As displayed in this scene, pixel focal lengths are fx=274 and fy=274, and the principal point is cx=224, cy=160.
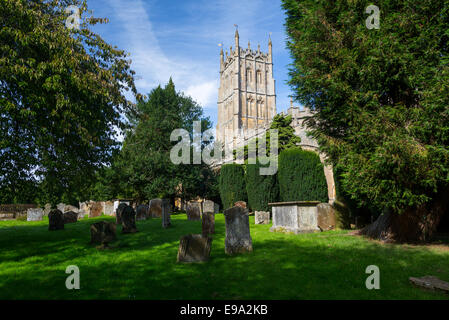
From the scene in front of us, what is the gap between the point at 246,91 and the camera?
209ft

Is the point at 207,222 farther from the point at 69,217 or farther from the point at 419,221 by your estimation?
the point at 69,217

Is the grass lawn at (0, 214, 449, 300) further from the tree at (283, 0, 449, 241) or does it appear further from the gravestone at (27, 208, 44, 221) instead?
the gravestone at (27, 208, 44, 221)

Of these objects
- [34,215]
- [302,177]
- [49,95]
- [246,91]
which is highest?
[246,91]

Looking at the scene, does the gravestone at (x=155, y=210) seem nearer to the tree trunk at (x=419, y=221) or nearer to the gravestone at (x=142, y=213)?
the gravestone at (x=142, y=213)

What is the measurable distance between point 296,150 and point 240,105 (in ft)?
154

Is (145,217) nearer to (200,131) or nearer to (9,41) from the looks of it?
(9,41)

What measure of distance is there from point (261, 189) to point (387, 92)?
40.2 ft

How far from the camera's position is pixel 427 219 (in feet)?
25.5

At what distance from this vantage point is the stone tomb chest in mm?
10227

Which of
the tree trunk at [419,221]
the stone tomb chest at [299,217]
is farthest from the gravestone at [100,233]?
the tree trunk at [419,221]

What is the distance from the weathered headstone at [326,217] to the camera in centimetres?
1147

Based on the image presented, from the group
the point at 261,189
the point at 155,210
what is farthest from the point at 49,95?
the point at 261,189
